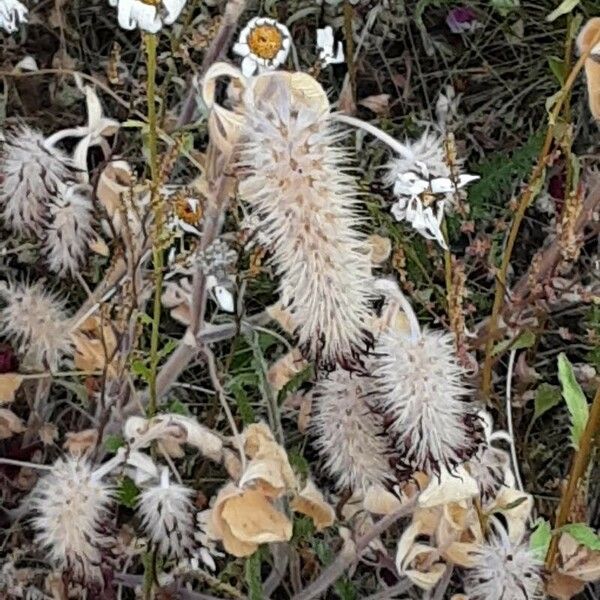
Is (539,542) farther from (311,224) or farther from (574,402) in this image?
(311,224)

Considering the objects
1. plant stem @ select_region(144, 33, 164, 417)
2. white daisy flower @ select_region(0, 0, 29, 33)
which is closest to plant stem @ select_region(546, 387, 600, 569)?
plant stem @ select_region(144, 33, 164, 417)

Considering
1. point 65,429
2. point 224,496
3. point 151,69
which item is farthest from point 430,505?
point 65,429

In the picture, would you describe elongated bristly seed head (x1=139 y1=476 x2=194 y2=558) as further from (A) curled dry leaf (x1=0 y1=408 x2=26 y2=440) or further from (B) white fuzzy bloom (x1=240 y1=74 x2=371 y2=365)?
(A) curled dry leaf (x1=0 y1=408 x2=26 y2=440)

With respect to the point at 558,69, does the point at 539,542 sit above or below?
below

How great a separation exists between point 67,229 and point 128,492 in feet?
0.72

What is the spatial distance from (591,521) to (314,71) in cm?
56

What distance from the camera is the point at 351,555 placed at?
37.8 inches

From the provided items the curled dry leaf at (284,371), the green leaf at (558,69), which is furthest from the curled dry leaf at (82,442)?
the green leaf at (558,69)

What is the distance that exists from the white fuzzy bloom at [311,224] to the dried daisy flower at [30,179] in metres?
0.25

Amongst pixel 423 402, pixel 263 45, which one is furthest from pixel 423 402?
pixel 263 45

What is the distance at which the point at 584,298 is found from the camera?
1114mm

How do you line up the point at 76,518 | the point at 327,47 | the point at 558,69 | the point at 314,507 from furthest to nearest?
1. the point at 327,47
2. the point at 558,69
3. the point at 314,507
4. the point at 76,518

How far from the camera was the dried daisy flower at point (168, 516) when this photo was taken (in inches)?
34.6

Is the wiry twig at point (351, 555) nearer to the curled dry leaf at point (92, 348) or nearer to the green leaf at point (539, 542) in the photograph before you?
the green leaf at point (539, 542)
